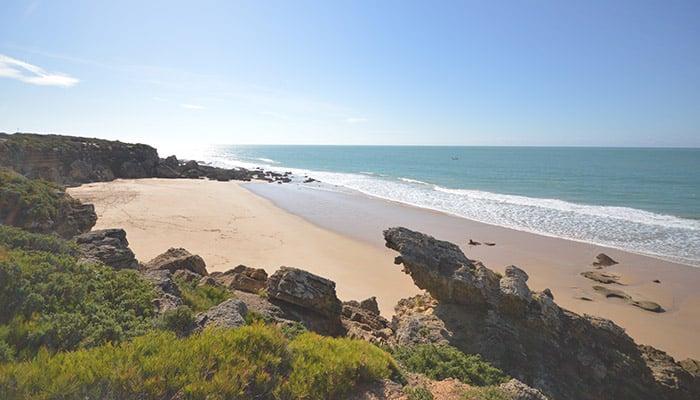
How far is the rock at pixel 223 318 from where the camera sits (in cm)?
577

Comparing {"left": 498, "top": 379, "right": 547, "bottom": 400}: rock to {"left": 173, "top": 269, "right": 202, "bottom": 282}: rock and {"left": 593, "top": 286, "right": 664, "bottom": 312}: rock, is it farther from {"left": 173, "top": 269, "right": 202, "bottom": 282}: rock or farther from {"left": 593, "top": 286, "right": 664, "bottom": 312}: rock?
{"left": 593, "top": 286, "right": 664, "bottom": 312}: rock

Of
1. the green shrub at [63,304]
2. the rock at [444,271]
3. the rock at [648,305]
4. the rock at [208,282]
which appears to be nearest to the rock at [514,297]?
the rock at [444,271]

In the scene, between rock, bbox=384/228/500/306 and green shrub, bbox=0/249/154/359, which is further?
rock, bbox=384/228/500/306

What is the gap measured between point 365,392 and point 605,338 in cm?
747

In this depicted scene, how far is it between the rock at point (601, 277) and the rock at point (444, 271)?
10.0m

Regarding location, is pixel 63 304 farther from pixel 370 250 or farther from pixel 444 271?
pixel 370 250

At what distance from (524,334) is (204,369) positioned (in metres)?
7.68

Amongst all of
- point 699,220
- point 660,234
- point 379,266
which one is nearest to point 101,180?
point 379,266

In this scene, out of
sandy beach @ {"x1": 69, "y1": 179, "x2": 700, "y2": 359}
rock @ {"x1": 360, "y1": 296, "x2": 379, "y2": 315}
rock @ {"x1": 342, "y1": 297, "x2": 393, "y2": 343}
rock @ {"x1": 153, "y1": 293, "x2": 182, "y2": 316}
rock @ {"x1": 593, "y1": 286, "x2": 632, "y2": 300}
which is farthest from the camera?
rock @ {"x1": 593, "y1": 286, "x2": 632, "y2": 300}

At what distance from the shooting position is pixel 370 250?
64.6 ft

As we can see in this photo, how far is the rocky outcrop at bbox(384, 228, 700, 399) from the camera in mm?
7895

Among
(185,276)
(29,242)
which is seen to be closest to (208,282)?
(185,276)

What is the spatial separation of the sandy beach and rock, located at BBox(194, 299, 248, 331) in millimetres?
7738

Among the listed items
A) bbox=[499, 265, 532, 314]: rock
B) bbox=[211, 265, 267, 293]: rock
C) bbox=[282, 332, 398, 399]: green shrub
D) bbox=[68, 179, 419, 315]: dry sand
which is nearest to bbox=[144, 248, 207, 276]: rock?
bbox=[211, 265, 267, 293]: rock
